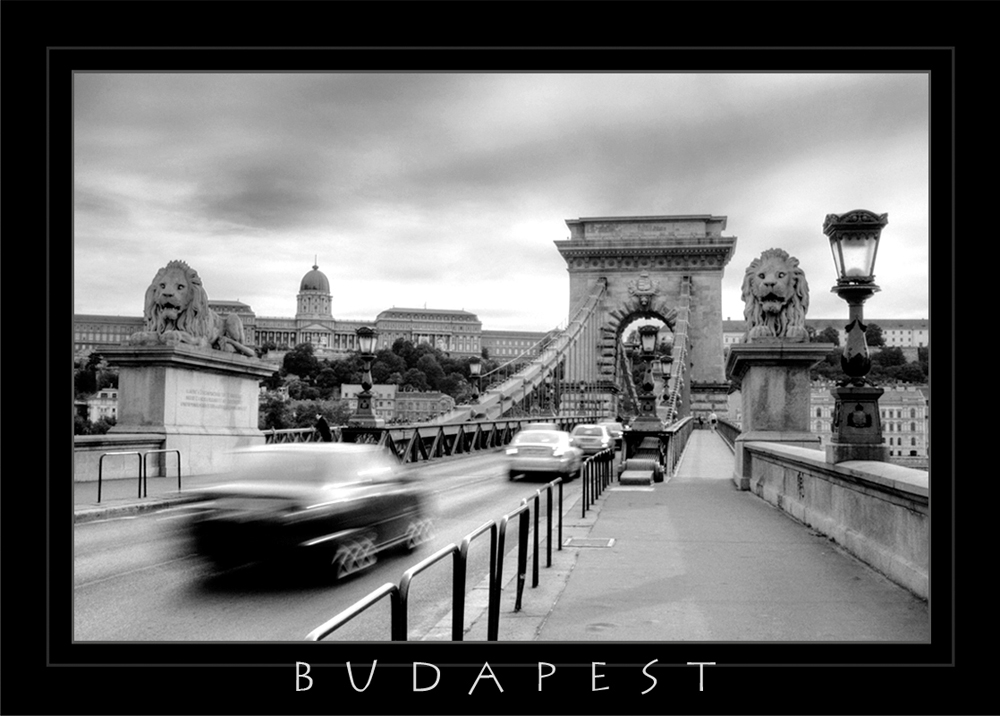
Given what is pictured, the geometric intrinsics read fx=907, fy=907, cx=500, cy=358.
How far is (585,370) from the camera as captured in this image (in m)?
74.8

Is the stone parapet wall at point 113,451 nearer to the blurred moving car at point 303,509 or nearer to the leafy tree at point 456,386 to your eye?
the blurred moving car at point 303,509

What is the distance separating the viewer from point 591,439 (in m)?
27.8

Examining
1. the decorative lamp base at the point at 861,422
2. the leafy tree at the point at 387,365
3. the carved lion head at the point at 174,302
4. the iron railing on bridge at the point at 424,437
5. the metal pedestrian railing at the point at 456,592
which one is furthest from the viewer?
the leafy tree at the point at 387,365

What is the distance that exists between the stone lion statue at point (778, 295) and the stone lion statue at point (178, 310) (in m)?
→ 10.1

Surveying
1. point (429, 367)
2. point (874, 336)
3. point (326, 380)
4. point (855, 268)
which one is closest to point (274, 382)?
point (326, 380)

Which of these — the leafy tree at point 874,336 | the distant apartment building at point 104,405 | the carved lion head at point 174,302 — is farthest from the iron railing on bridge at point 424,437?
the leafy tree at point 874,336

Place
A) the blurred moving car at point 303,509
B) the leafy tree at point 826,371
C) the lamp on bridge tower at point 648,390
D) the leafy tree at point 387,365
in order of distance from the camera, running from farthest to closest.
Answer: the leafy tree at point 387,365 → the lamp on bridge tower at point 648,390 → the leafy tree at point 826,371 → the blurred moving car at point 303,509

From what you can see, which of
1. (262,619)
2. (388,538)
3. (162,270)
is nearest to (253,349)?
(162,270)

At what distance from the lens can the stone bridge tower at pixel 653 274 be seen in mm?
74688

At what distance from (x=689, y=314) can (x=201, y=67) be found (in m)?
73.3

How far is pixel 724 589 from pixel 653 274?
72.1m

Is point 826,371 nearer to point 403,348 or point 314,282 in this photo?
point 314,282
